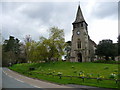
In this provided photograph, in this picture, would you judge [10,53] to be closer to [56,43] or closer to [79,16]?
[56,43]

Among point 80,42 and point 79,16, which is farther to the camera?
point 79,16

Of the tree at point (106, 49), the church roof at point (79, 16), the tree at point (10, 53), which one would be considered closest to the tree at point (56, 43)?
the church roof at point (79, 16)

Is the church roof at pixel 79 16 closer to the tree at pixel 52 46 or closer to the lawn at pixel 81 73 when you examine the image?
the tree at pixel 52 46

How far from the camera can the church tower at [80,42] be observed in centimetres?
4978

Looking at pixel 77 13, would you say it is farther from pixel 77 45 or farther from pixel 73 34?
pixel 77 45

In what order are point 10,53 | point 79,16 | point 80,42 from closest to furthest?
point 80,42 → point 79,16 → point 10,53

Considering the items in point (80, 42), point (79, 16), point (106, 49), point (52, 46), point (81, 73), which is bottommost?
point (81, 73)

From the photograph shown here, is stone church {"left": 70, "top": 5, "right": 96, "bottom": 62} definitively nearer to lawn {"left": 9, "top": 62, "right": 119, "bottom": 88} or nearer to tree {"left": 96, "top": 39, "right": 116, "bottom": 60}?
tree {"left": 96, "top": 39, "right": 116, "bottom": 60}

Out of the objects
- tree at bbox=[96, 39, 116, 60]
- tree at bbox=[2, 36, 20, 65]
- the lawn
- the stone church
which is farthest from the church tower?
tree at bbox=[2, 36, 20, 65]

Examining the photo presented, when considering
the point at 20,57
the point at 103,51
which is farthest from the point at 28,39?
the point at 103,51

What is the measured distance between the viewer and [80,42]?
51.6m

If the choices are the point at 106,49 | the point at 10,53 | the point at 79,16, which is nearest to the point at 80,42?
the point at 106,49

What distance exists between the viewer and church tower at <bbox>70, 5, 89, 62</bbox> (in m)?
49.8

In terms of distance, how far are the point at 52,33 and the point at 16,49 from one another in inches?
1646
